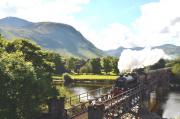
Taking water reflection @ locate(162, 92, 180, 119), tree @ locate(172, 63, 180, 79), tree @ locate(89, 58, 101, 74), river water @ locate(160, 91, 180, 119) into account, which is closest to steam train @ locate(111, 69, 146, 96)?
river water @ locate(160, 91, 180, 119)

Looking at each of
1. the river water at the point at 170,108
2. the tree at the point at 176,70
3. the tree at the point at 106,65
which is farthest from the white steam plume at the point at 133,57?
the tree at the point at 106,65

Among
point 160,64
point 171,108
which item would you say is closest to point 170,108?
point 171,108

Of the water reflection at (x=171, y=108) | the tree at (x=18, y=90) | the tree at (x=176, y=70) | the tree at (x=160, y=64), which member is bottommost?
the water reflection at (x=171, y=108)

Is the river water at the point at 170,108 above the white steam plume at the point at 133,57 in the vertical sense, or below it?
below

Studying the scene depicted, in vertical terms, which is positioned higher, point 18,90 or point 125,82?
point 125,82

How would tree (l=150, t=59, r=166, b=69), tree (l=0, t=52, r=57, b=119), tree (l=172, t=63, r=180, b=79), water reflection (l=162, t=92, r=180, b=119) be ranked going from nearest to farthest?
tree (l=0, t=52, r=57, b=119), water reflection (l=162, t=92, r=180, b=119), tree (l=172, t=63, r=180, b=79), tree (l=150, t=59, r=166, b=69)

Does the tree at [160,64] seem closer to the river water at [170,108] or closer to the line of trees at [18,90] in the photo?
the river water at [170,108]

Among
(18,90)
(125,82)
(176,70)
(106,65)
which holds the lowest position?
(18,90)

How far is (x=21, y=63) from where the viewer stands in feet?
125

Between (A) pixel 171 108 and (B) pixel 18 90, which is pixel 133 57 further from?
(B) pixel 18 90

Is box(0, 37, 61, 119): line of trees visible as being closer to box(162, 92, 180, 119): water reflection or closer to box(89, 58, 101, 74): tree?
box(162, 92, 180, 119): water reflection

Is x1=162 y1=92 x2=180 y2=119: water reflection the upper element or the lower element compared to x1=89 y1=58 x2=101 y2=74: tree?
lower

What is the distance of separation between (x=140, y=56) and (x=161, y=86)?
28967 mm

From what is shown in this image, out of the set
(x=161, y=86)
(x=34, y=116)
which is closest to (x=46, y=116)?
(x=34, y=116)
